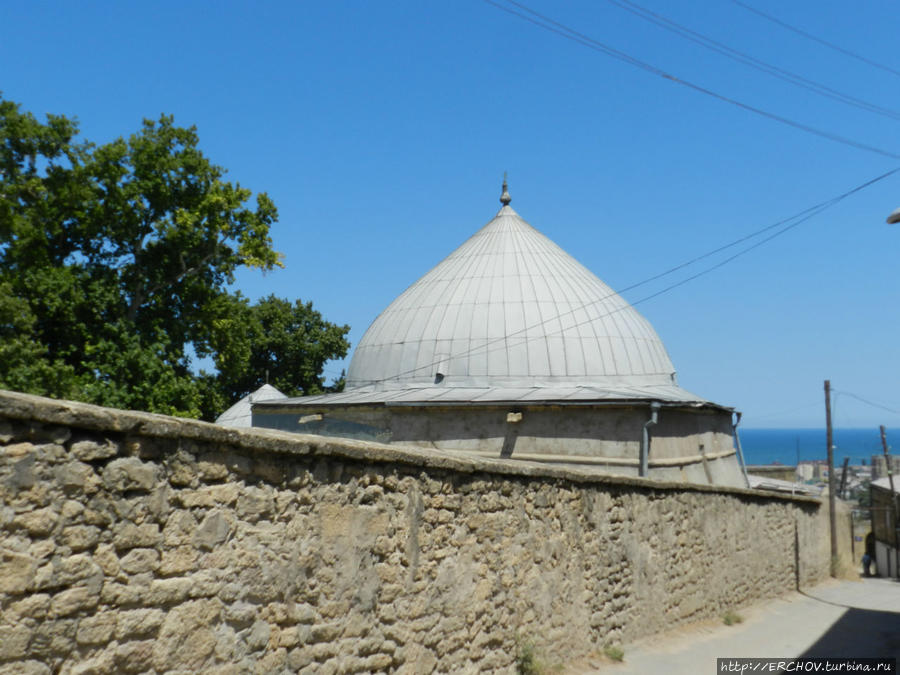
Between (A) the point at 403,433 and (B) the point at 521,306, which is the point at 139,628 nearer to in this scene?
(A) the point at 403,433

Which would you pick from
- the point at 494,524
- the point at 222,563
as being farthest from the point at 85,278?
the point at 222,563

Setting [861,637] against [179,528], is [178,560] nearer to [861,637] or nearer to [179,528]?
[179,528]

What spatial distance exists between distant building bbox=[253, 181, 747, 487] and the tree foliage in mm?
4287

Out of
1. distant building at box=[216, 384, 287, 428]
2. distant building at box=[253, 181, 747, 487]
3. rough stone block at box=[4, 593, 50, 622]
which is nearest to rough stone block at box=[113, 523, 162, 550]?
rough stone block at box=[4, 593, 50, 622]

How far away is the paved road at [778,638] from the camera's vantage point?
9.49 m

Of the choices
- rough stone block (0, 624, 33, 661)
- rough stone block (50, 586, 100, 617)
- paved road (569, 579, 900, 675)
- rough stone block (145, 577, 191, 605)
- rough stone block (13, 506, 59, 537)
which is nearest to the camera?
rough stone block (0, 624, 33, 661)

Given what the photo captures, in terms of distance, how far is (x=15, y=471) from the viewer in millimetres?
3789

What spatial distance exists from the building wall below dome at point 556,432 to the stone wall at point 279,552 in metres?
6.45

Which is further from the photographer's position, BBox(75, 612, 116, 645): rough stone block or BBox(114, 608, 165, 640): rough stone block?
BBox(114, 608, 165, 640): rough stone block

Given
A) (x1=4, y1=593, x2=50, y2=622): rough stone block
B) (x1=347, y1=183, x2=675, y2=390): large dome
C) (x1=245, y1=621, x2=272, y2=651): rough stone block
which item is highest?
(x1=347, y1=183, x2=675, y2=390): large dome

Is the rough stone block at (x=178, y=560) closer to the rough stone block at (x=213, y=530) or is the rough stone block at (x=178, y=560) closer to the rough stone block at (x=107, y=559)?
the rough stone block at (x=213, y=530)

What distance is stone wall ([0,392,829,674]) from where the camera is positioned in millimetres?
3926

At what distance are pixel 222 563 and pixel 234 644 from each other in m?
0.49

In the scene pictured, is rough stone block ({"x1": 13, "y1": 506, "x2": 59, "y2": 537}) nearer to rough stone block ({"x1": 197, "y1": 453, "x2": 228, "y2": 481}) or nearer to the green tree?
rough stone block ({"x1": 197, "y1": 453, "x2": 228, "y2": 481})
